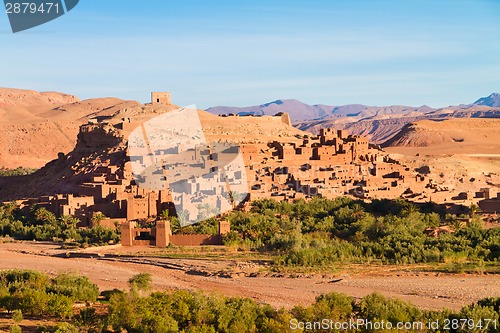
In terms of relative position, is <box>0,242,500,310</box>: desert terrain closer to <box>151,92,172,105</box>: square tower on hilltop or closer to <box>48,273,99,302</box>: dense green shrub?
<box>48,273,99,302</box>: dense green shrub

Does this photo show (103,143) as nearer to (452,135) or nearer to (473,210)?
(473,210)

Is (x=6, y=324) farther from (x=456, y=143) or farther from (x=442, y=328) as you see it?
(x=456, y=143)

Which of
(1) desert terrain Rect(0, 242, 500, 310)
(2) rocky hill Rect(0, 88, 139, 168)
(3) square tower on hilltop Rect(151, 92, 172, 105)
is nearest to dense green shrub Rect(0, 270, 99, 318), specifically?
(1) desert terrain Rect(0, 242, 500, 310)

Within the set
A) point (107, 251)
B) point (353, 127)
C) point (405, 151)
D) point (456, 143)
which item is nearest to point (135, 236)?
point (107, 251)

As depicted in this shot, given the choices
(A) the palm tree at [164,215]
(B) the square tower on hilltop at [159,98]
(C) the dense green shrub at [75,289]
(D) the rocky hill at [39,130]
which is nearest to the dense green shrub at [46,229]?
(A) the palm tree at [164,215]

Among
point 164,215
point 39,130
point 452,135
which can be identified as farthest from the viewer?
point 452,135

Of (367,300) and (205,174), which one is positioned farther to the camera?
(205,174)

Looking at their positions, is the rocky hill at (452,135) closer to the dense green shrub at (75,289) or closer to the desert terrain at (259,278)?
the desert terrain at (259,278)

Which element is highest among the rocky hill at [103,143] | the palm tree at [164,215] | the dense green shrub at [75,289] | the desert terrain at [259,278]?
the rocky hill at [103,143]

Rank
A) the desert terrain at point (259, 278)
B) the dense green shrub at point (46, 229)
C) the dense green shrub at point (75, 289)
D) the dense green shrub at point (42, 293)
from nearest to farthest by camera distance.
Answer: the dense green shrub at point (42, 293) < the dense green shrub at point (75, 289) < the desert terrain at point (259, 278) < the dense green shrub at point (46, 229)

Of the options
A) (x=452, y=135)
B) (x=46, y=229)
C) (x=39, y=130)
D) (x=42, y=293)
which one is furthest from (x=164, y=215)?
(x=452, y=135)

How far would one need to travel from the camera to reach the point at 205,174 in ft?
117

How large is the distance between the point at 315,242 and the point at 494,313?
12163 mm

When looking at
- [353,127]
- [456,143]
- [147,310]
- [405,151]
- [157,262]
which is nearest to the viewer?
[147,310]
